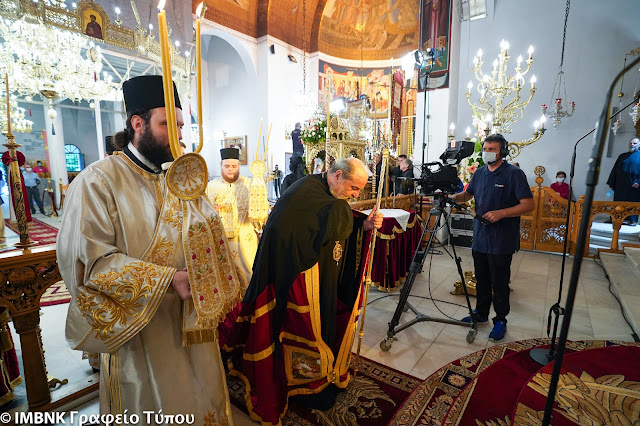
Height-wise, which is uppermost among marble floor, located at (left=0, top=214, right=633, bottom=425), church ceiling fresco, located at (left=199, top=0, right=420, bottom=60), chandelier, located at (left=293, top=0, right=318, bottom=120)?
church ceiling fresco, located at (left=199, top=0, right=420, bottom=60)

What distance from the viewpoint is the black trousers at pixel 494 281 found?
3104 mm

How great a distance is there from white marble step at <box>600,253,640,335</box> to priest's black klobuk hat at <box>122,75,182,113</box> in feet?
15.1

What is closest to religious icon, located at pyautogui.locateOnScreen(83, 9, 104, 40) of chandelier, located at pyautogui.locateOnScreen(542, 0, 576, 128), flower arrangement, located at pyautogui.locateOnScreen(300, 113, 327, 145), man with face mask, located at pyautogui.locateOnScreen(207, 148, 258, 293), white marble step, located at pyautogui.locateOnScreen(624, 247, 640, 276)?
flower arrangement, located at pyautogui.locateOnScreen(300, 113, 327, 145)

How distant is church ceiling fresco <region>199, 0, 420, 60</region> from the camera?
1273cm

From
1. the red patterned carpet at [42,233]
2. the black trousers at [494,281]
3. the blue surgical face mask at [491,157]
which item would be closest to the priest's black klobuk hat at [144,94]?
the blue surgical face mask at [491,157]

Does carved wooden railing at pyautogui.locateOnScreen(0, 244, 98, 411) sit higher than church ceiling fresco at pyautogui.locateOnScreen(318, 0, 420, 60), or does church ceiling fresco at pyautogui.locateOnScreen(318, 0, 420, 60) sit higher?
church ceiling fresco at pyautogui.locateOnScreen(318, 0, 420, 60)

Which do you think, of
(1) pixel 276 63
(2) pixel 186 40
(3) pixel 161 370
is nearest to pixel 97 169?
(3) pixel 161 370

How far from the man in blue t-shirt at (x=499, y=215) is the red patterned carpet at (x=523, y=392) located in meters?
0.66

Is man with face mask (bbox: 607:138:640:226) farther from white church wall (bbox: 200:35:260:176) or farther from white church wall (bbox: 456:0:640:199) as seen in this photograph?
white church wall (bbox: 200:35:260:176)

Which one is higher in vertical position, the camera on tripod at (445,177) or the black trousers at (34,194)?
the camera on tripod at (445,177)

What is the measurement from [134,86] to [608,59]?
1190 centimetres

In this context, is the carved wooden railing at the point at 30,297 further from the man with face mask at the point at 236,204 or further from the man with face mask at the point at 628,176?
the man with face mask at the point at 628,176

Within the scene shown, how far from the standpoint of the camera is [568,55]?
8.73m

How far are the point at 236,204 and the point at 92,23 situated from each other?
26.7 ft
